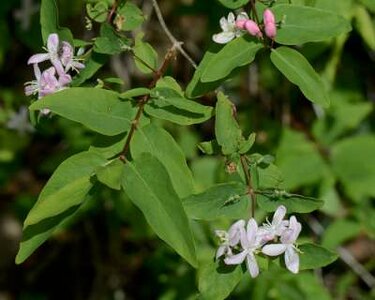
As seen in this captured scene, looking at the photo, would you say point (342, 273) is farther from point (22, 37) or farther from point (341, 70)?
point (22, 37)

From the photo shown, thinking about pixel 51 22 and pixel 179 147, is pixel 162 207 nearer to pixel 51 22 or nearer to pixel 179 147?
pixel 179 147

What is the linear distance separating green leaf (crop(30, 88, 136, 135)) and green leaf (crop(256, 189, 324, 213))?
1.22 ft

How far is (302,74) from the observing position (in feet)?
6.84

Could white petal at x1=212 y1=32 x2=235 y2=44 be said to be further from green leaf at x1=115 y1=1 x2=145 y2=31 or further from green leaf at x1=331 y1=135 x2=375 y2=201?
green leaf at x1=331 y1=135 x2=375 y2=201

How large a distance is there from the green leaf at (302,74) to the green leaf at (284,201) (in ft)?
0.76

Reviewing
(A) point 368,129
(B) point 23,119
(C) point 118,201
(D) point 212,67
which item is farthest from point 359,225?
(D) point 212,67

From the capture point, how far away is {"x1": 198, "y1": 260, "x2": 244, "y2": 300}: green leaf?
2031 millimetres

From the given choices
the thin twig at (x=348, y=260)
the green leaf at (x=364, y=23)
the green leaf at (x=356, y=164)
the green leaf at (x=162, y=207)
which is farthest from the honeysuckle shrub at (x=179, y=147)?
the thin twig at (x=348, y=260)

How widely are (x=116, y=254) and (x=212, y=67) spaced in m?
2.37

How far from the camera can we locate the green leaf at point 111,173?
76.2 inches

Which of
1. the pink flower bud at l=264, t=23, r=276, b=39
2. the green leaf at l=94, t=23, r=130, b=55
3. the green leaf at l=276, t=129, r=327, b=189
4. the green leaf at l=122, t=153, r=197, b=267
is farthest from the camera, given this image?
the green leaf at l=276, t=129, r=327, b=189

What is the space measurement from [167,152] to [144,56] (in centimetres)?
34

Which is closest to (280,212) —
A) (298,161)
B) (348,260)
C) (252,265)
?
(252,265)

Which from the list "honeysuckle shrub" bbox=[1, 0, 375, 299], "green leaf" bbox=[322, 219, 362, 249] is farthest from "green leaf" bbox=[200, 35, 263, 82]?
"green leaf" bbox=[322, 219, 362, 249]
